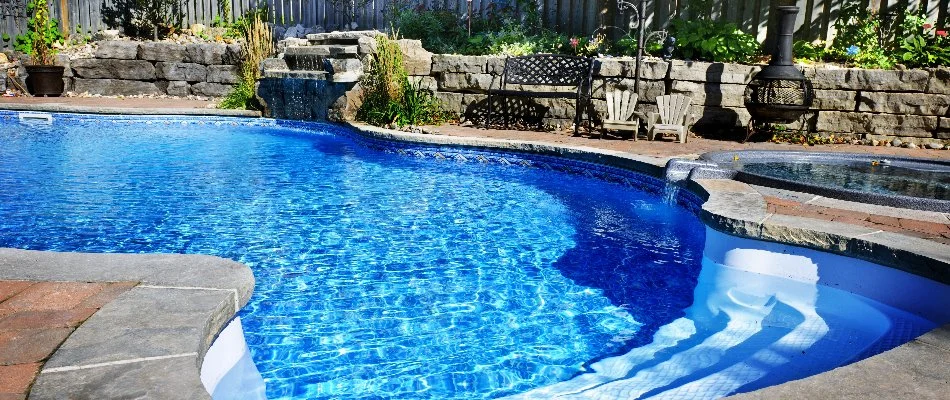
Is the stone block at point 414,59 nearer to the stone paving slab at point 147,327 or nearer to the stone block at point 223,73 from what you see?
the stone block at point 223,73

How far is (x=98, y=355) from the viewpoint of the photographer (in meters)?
1.61

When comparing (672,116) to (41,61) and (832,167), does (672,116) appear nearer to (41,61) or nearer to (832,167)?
(832,167)

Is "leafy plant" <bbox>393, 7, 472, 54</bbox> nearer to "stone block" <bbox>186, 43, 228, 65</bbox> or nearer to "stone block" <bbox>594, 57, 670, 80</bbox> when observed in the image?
"stone block" <bbox>594, 57, 670, 80</bbox>

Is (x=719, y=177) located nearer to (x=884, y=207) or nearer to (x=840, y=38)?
(x=884, y=207)

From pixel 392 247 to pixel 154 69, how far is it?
30.4 ft

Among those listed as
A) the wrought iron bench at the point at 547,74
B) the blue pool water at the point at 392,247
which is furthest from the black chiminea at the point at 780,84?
the blue pool water at the point at 392,247

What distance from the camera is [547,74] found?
8.38 m

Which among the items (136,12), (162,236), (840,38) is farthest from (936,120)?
(136,12)

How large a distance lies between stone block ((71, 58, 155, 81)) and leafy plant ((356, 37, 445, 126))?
4.84 metres

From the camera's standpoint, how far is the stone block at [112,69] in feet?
37.0

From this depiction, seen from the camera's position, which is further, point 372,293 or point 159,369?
point 372,293

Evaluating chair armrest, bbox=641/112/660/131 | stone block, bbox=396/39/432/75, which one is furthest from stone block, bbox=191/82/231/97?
chair armrest, bbox=641/112/660/131

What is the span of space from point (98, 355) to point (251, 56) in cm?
916

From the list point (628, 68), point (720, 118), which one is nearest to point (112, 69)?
point (628, 68)
